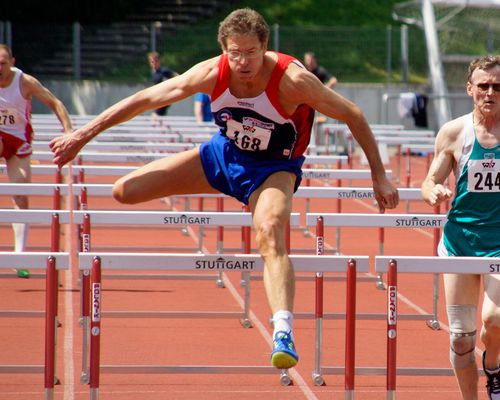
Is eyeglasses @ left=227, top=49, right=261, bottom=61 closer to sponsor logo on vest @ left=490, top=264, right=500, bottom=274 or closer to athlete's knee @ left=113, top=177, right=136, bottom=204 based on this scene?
athlete's knee @ left=113, top=177, right=136, bottom=204

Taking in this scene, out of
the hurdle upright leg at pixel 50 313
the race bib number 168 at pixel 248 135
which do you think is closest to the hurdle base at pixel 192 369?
the hurdle upright leg at pixel 50 313

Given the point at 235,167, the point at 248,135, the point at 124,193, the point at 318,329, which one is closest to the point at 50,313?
the point at 124,193

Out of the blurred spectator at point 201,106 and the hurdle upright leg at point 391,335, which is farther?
the blurred spectator at point 201,106

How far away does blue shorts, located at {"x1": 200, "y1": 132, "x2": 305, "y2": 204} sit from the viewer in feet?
21.1

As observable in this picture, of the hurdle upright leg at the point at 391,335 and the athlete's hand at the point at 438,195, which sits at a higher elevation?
the athlete's hand at the point at 438,195

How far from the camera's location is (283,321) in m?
5.69

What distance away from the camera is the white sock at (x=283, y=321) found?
5660 mm

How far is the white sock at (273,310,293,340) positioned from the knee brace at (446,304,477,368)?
98 cm

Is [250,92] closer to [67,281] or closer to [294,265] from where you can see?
[294,265]

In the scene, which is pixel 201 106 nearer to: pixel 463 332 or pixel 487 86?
pixel 487 86

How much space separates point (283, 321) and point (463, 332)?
108 centimetres

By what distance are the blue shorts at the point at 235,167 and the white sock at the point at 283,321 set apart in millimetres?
900

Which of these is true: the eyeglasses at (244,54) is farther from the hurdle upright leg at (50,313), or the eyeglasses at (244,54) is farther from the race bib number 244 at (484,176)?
the hurdle upright leg at (50,313)

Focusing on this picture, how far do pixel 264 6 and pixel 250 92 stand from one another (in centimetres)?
3081
